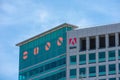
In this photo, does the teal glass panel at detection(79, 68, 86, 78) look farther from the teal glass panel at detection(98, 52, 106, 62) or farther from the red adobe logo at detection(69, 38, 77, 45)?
the red adobe logo at detection(69, 38, 77, 45)

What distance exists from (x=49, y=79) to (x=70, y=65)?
8.64 m

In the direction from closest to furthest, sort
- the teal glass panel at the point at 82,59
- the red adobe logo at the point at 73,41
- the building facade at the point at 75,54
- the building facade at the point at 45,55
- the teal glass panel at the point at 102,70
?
the teal glass panel at the point at 102,70, the building facade at the point at 75,54, the teal glass panel at the point at 82,59, the red adobe logo at the point at 73,41, the building facade at the point at 45,55

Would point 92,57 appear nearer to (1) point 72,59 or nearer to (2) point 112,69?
(1) point 72,59

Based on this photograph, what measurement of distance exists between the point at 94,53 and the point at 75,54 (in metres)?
5.69

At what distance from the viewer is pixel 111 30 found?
158 metres

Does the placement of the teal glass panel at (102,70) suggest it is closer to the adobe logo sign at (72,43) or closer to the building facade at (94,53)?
the building facade at (94,53)

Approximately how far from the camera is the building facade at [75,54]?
15700 cm

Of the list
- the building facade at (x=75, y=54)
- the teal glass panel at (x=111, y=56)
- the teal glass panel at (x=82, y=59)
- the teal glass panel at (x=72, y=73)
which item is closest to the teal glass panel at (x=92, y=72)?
the building facade at (x=75, y=54)

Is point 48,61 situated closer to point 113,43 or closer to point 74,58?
point 74,58

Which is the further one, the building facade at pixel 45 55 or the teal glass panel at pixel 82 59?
the building facade at pixel 45 55

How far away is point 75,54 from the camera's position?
163 metres

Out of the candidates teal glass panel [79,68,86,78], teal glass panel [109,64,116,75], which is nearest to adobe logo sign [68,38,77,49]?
teal glass panel [79,68,86,78]

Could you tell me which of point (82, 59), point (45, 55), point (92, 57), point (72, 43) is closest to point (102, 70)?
point (92, 57)

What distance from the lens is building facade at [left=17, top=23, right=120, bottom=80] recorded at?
15700 centimetres
